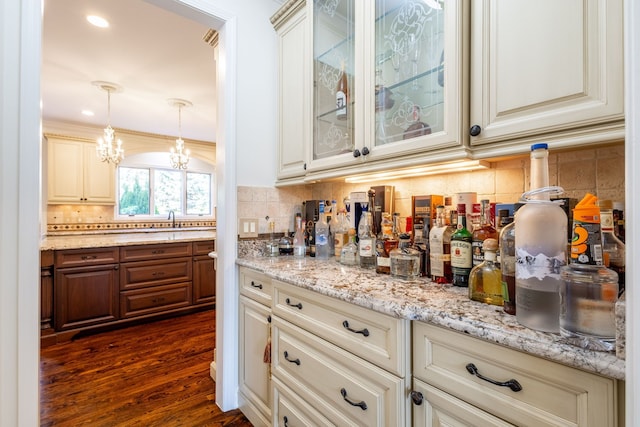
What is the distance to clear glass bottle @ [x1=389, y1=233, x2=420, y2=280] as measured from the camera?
1.20 metres

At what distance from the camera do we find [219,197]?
1810 mm

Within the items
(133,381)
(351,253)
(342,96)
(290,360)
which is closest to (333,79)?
(342,96)

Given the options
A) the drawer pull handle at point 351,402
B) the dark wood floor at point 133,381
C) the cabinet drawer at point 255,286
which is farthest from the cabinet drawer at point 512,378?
the dark wood floor at point 133,381

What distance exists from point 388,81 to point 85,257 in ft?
10.8

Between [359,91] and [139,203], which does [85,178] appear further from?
[359,91]

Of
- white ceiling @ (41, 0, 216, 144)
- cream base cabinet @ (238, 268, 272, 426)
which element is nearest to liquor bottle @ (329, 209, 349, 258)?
cream base cabinet @ (238, 268, 272, 426)

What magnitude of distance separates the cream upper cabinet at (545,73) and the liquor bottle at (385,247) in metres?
0.49

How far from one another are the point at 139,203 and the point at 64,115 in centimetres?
154

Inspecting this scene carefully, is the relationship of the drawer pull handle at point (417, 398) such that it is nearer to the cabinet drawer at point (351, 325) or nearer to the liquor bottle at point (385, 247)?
the cabinet drawer at point (351, 325)

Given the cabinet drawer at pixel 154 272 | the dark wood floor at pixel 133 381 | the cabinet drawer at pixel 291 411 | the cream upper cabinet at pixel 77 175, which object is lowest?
the dark wood floor at pixel 133 381

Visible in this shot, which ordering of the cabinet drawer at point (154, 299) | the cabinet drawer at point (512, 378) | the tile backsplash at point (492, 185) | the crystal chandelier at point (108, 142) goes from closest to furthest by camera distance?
the cabinet drawer at point (512, 378), the tile backsplash at point (492, 185), the crystal chandelier at point (108, 142), the cabinet drawer at point (154, 299)

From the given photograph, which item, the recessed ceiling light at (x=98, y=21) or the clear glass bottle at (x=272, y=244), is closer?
the clear glass bottle at (x=272, y=244)

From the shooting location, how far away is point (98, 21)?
6.84 ft

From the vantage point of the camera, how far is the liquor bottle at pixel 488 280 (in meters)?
0.85
